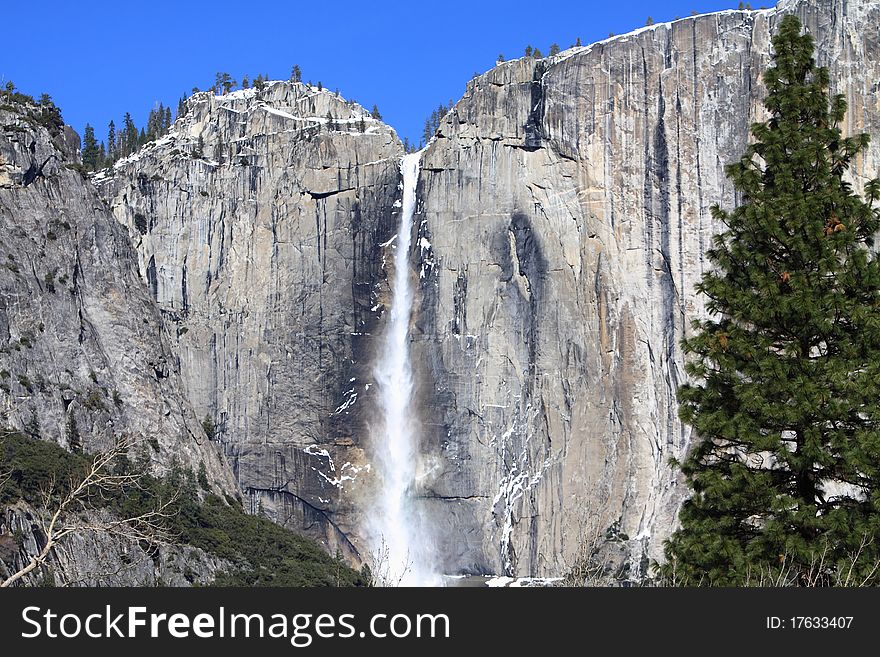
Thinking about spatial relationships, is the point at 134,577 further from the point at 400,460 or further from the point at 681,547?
the point at 681,547

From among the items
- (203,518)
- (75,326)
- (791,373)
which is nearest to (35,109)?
(75,326)

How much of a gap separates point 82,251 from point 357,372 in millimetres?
20354

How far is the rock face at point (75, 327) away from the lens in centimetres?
7444

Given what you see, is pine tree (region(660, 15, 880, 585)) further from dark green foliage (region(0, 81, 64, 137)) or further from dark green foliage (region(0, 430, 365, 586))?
dark green foliage (region(0, 81, 64, 137))

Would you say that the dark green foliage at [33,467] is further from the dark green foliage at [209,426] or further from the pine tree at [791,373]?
the pine tree at [791,373]

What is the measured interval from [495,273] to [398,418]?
11896 millimetres

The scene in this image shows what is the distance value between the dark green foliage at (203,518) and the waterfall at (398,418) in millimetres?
7041

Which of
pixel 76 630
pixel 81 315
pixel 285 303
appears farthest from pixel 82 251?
pixel 76 630

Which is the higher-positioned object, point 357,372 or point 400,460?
point 357,372

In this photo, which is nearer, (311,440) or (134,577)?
(134,577)

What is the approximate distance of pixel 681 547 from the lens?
Result: 2342 centimetres

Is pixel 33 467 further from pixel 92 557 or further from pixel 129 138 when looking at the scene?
pixel 129 138

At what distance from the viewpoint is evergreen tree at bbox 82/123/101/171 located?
122m

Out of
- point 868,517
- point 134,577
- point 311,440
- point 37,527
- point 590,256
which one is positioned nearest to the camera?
point 868,517
